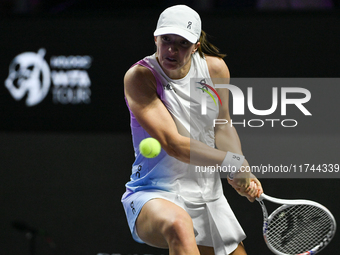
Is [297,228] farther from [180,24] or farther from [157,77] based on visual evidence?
[180,24]

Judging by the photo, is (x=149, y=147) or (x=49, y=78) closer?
(x=149, y=147)

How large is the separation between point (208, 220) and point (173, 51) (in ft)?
2.76

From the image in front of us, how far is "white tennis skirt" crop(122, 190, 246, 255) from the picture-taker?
2.27 meters

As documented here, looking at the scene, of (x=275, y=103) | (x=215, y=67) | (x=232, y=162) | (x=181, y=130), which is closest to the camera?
(x=232, y=162)

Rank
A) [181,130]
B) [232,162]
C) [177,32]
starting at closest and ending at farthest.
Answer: [177,32]
[232,162]
[181,130]

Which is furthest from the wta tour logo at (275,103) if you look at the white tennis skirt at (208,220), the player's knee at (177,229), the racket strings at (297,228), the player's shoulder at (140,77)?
the player's knee at (177,229)

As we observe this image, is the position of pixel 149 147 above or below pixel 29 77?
below

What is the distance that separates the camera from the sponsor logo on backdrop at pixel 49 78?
146 inches

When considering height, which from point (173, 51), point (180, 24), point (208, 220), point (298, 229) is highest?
point (180, 24)

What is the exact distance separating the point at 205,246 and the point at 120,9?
2.12m

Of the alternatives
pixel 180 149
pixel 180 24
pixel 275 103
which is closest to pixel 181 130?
pixel 180 149

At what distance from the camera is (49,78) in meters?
3.75

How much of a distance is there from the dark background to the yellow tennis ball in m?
1.56

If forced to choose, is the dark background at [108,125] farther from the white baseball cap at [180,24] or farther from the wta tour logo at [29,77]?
the white baseball cap at [180,24]
